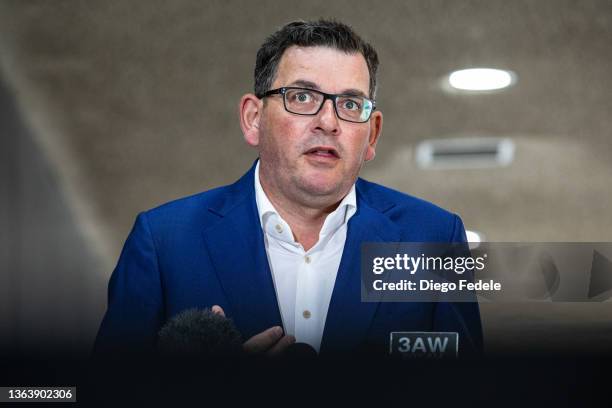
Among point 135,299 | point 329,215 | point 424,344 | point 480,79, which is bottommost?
point 424,344

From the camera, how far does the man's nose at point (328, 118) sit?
99 cm

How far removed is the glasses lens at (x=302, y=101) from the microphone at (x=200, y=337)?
307 mm

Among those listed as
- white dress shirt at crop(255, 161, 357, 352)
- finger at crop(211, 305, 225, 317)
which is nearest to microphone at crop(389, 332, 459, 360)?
white dress shirt at crop(255, 161, 357, 352)

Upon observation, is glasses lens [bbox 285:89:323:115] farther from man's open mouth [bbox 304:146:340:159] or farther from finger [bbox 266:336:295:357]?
finger [bbox 266:336:295:357]

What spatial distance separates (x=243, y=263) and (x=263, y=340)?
0.15 metres

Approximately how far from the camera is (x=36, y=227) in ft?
3.56

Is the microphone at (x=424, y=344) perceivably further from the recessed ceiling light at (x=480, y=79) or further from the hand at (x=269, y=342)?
the recessed ceiling light at (x=480, y=79)

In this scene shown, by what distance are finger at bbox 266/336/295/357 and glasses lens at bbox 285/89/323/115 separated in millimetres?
309

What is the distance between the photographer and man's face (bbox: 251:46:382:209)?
100cm

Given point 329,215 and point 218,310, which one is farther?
point 329,215

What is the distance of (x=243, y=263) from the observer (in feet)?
3.34

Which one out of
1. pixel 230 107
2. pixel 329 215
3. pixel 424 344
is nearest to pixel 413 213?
pixel 329 215

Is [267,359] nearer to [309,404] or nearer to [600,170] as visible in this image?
[309,404]

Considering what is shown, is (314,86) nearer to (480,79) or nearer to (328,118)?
(328,118)
